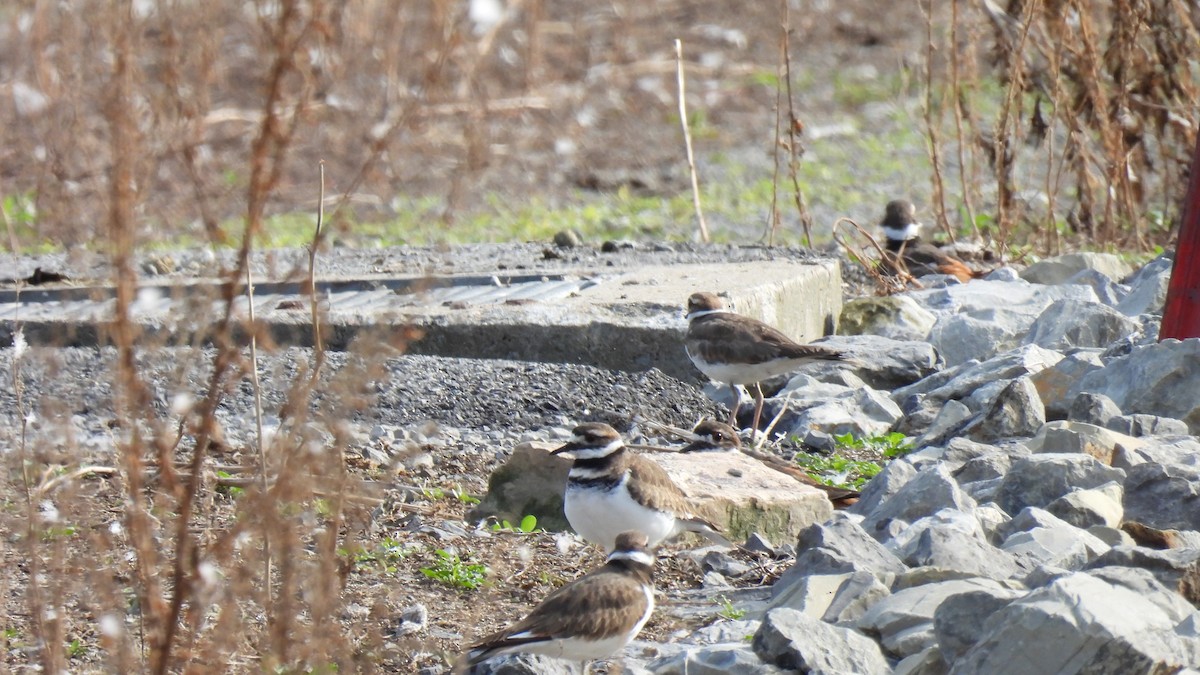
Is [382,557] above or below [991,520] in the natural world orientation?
below

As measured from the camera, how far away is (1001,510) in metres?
4.59

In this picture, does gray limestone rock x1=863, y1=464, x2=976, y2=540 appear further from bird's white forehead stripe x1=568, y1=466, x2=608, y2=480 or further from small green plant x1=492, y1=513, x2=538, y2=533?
small green plant x1=492, y1=513, x2=538, y2=533

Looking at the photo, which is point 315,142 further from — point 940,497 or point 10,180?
point 940,497

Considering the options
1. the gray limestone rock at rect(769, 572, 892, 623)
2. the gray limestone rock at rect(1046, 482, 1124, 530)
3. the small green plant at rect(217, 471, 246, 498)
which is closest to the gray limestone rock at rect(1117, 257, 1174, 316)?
the gray limestone rock at rect(1046, 482, 1124, 530)

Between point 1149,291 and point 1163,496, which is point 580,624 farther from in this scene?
point 1149,291

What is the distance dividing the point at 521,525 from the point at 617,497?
619 mm

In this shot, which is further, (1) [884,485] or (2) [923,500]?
(1) [884,485]

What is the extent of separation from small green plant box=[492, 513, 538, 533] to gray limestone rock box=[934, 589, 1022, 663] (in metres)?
1.81

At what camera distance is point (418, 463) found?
221 inches

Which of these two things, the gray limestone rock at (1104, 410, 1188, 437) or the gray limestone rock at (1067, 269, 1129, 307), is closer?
the gray limestone rock at (1104, 410, 1188, 437)

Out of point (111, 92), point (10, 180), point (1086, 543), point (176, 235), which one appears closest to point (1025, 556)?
point (1086, 543)

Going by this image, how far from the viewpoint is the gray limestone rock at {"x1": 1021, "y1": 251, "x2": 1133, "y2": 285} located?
25.7ft

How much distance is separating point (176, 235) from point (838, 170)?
5083 mm

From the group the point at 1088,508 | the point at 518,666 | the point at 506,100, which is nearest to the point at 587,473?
the point at 518,666
